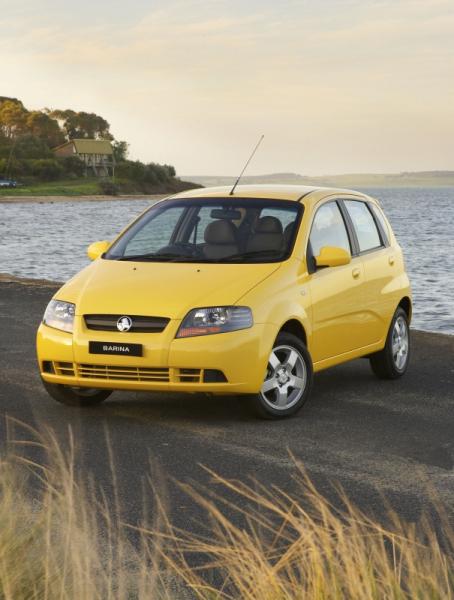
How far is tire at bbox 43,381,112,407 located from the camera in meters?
9.38

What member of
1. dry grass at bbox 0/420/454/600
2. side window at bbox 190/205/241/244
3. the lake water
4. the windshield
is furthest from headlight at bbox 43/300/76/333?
the lake water

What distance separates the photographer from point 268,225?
960cm

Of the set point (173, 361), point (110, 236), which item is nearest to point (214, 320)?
point (173, 361)

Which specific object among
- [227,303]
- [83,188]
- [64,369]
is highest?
[227,303]

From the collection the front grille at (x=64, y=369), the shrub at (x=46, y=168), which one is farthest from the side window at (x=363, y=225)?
the shrub at (x=46, y=168)

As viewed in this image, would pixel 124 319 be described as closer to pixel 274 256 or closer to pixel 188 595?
pixel 274 256

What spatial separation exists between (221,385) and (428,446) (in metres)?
1.49

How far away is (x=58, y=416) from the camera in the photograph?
9.09m

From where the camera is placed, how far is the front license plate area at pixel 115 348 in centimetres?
854

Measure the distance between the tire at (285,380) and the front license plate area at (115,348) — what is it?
3.05 feet

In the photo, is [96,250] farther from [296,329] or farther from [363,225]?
A: [363,225]

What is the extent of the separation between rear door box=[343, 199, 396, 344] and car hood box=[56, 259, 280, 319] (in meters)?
1.50

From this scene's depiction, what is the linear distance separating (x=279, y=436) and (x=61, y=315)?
6.08 feet

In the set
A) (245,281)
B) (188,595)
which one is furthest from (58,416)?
(188,595)
